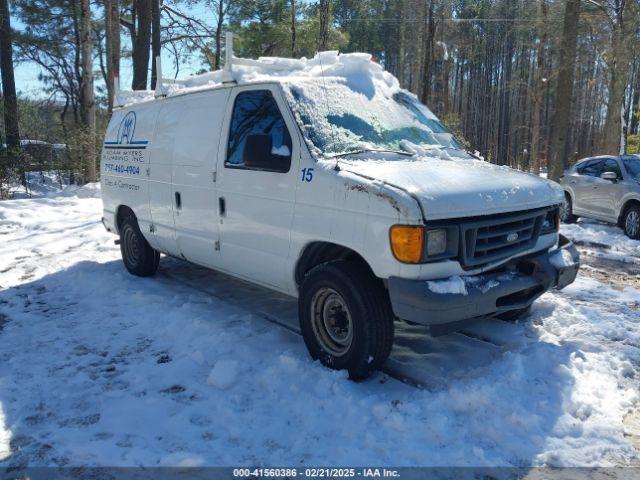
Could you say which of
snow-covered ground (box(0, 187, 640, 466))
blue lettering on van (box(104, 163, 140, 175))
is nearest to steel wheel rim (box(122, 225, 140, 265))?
blue lettering on van (box(104, 163, 140, 175))

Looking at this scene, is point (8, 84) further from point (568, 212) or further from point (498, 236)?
point (498, 236)

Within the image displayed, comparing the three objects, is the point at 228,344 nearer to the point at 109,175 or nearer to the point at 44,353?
the point at 44,353

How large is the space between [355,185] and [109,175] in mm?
4896

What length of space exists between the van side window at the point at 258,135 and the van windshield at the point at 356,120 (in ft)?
0.71

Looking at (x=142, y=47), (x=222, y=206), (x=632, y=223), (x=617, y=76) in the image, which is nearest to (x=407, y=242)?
(x=222, y=206)

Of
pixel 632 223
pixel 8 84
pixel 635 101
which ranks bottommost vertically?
pixel 632 223

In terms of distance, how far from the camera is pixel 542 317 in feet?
16.7

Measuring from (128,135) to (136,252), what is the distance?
1.52m

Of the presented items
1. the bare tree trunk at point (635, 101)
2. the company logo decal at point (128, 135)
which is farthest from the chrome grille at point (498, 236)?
the bare tree trunk at point (635, 101)

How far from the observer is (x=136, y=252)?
6844 millimetres

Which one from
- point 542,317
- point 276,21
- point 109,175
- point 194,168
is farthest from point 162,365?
point 276,21

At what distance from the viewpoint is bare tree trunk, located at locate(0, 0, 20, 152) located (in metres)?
18.8

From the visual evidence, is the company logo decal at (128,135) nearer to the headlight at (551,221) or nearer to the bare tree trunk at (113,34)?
the headlight at (551,221)

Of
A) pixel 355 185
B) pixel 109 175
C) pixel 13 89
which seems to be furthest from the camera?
pixel 13 89
